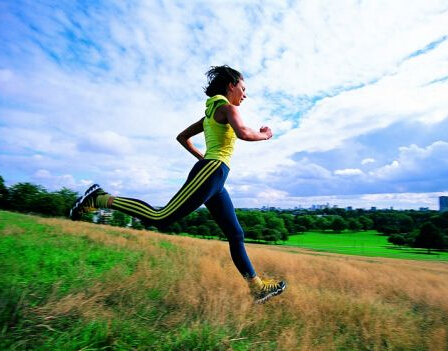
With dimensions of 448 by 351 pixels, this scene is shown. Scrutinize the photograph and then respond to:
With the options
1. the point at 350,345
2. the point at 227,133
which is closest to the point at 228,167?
the point at 227,133

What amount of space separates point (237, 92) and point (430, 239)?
316 ft

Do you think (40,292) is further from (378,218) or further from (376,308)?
(378,218)

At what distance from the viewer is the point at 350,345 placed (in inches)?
105

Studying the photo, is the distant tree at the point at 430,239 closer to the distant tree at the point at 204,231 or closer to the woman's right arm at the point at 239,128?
the distant tree at the point at 204,231

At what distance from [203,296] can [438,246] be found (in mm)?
95240

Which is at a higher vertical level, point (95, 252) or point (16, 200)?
point (16, 200)

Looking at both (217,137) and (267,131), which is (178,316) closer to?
(217,137)

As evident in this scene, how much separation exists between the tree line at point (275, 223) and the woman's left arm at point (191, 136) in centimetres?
3060

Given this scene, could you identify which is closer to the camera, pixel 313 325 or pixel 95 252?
pixel 313 325

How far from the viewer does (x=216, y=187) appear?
3324 millimetres

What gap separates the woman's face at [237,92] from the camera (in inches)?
144

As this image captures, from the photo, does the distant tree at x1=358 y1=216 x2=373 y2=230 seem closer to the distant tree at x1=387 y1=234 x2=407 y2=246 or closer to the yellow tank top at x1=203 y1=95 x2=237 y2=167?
the distant tree at x1=387 y1=234 x2=407 y2=246

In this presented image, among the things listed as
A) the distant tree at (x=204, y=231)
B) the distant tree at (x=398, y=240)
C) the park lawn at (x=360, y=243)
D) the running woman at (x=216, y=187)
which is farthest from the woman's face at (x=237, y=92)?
the distant tree at (x=398, y=240)

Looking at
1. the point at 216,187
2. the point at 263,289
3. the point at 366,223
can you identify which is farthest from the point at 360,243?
the point at 216,187
